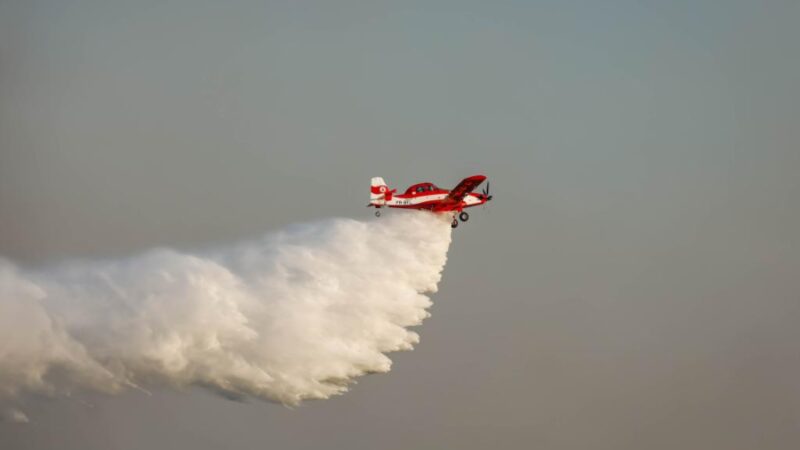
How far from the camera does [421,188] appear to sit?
4286 inches

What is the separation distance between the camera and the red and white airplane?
10869cm

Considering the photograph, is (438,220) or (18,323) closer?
(18,323)

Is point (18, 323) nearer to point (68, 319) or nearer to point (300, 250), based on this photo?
point (68, 319)

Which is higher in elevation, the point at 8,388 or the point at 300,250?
the point at 300,250

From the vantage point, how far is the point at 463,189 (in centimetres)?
10775

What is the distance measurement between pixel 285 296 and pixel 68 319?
11.3 meters

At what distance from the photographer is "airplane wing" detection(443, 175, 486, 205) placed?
107 m

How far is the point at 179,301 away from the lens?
10375cm

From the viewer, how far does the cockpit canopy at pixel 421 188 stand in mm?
108750

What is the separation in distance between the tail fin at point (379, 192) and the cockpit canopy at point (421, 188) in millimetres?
1165

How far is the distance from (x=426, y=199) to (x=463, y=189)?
233 cm

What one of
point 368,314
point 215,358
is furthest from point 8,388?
point 368,314

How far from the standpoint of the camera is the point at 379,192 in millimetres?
109312

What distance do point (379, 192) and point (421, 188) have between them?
2.29 m
